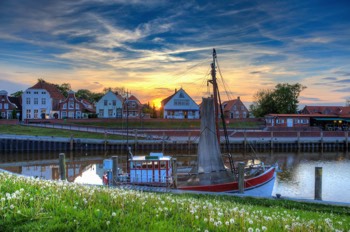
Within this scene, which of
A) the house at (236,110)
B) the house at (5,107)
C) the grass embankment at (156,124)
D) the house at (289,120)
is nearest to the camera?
the grass embankment at (156,124)

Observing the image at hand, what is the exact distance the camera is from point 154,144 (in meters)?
54.2

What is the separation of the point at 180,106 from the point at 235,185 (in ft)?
235

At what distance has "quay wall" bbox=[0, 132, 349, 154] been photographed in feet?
169

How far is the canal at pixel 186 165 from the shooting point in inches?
998

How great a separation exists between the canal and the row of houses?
41925 mm

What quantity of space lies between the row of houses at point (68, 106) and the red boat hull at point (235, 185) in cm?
6798

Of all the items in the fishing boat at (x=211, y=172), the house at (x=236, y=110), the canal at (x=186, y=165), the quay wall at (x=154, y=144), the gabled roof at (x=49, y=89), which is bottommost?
the canal at (x=186, y=165)

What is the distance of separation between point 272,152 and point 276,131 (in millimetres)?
14777

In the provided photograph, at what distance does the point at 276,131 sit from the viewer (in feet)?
225

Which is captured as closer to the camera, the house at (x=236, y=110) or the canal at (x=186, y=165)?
the canal at (x=186, y=165)

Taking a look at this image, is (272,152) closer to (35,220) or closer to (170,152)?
(170,152)

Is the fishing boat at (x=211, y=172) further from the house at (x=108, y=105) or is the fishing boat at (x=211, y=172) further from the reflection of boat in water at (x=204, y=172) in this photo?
the house at (x=108, y=105)

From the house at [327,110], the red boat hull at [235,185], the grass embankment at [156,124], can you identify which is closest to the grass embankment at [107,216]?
the red boat hull at [235,185]

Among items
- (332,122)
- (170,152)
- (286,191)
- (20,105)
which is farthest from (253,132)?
(20,105)
